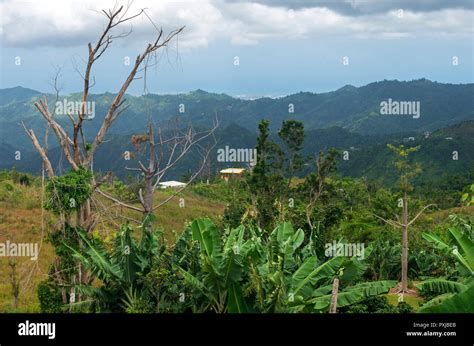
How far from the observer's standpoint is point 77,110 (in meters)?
11.4

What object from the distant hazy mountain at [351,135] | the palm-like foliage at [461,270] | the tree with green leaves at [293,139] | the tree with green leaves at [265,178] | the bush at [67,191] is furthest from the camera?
the distant hazy mountain at [351,135]

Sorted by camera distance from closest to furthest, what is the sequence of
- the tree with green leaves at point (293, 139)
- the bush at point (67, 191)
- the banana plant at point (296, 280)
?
the banana plant at point (296, 280), the bush at point (67, 191), the tree with green leaves at point (293, 139)

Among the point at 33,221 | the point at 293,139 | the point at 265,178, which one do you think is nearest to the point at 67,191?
the point at 265,178

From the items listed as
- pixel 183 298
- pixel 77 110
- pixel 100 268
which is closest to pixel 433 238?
pixel 183 298

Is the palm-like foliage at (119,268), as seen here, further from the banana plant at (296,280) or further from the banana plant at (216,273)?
the banana plant at (296,280)

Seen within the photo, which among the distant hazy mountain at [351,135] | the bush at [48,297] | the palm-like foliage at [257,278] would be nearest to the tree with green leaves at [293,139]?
the distant hazy mountain at [351,135]

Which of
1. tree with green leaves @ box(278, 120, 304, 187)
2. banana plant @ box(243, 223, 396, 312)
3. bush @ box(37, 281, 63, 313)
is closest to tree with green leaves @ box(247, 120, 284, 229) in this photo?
tree with green leaves @ box(278, 120, 304, 187)

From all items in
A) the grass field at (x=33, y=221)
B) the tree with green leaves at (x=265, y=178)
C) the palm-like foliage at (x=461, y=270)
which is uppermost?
the tree with green leaves at (x=265, y=178)

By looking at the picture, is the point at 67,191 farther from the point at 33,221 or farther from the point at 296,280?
the point at 33,221

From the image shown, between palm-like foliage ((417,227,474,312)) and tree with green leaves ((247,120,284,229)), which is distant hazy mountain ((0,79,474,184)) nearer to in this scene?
tree with green leaves ((247,120,284,229))

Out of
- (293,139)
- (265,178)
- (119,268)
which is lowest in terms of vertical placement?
(119,268)

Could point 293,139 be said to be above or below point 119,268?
above
